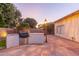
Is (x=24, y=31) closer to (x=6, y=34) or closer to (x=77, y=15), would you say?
(x=6, y=34)

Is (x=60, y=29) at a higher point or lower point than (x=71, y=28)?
lower

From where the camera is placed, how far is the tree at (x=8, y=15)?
7.37m

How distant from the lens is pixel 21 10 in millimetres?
7488

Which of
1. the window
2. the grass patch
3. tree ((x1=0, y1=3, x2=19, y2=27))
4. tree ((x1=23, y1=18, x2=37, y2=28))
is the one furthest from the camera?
the window

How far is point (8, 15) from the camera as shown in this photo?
7.72 m

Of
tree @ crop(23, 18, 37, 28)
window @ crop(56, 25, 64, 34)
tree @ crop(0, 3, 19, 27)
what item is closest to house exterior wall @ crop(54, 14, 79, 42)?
window @ crop(56, 25, 64, 34)

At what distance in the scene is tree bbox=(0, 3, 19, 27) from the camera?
7370mm

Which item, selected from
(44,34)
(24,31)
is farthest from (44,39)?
(24,31)

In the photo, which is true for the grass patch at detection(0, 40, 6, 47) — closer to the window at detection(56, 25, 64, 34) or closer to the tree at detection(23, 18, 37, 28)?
the tree at detection(23, 18, 37, 28)

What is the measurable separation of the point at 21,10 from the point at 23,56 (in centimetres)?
276

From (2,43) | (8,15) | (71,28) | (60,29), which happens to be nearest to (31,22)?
(8,15)

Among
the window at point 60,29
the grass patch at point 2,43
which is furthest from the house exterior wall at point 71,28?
the grass patch at point 2,43

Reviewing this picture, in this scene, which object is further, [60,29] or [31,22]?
[60,29]

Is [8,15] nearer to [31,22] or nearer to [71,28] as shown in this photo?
[31,22]
